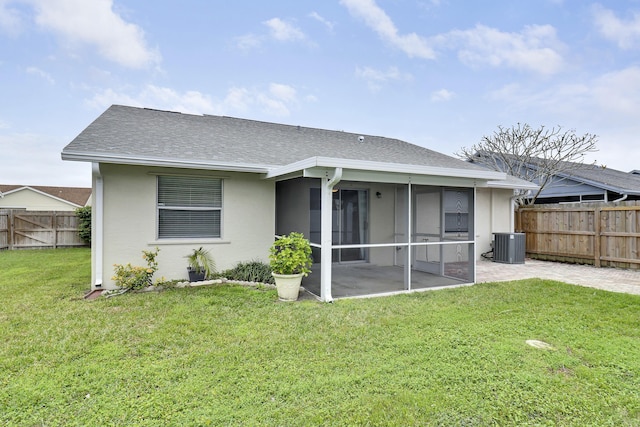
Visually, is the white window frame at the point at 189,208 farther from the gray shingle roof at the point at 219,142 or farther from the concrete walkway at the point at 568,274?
the concrete walkway at the point at 568,274

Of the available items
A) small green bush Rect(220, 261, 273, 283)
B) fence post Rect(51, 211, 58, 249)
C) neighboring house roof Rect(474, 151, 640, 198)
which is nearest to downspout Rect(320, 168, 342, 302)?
small green bush Rect(220, 261, 273, 283)

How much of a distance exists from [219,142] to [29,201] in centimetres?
3105

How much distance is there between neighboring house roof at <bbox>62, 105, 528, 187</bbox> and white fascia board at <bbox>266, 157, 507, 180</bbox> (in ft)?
0.05

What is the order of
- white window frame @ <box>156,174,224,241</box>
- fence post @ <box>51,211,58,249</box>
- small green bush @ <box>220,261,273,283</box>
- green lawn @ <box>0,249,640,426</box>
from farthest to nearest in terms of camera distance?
fence post @ <box>51,211,58,249</box> < small green bush @ <box>220,261,273,283</box> < white window frame @ <box>156,174,224,241</box> < green lawn @ <box>0,249,640,426</box>

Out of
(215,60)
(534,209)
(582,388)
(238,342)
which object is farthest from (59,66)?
(534,209)

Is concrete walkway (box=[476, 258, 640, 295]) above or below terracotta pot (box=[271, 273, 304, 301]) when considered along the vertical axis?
below

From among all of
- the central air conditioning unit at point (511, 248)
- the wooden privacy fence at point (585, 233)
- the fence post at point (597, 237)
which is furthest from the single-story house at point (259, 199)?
the fence post at point (597, 237)

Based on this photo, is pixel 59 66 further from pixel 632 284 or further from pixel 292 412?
pixel 632 284

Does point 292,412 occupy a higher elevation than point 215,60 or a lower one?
lower

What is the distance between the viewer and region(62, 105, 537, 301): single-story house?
6266mm

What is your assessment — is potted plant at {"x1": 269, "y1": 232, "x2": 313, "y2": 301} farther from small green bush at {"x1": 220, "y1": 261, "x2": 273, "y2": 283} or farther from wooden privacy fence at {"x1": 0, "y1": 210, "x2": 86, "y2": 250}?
wooden privacy fence at {"x1": 0, "y1": 210, "x2": 86, "y2": 250}

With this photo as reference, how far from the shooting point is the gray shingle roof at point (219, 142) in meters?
6.48

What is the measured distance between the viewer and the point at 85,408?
2.70m

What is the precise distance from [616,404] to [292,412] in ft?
8.62
